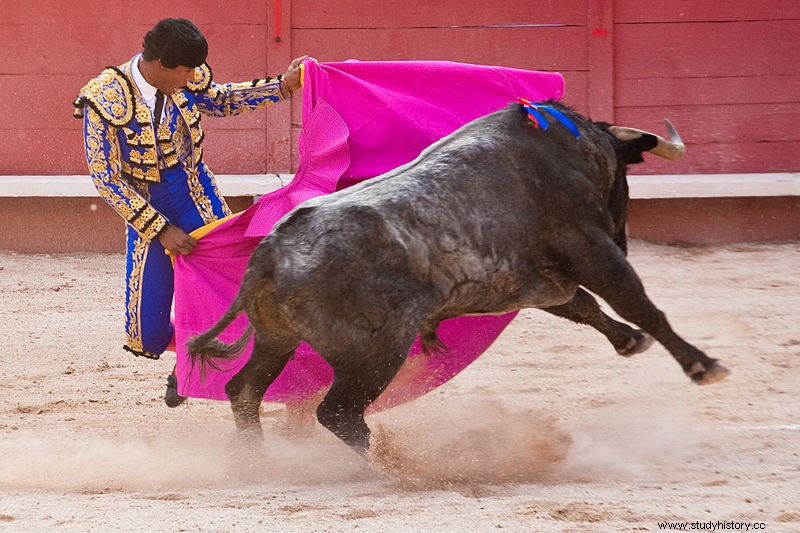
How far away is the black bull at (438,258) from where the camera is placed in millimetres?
2787

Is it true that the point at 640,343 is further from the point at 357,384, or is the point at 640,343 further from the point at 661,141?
the point at 357,384

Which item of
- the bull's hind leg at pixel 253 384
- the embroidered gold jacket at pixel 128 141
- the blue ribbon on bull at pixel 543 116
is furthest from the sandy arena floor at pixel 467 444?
the blue ribbon on bull at pixel 543 116

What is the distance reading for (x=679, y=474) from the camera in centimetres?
293

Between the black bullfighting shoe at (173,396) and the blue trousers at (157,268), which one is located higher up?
the blue trousers at (157,268)

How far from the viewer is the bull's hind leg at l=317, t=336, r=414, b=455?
2812 mm

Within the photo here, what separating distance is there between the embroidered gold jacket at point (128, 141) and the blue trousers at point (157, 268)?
2.0 inches

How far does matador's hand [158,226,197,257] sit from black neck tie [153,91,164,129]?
0.33 meters

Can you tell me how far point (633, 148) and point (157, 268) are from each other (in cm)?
153

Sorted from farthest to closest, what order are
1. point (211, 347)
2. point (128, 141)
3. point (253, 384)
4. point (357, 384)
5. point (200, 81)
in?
point (200, 81) → point (128, 141) → point (253, 384) → point (211, 347) → point (357, 384)

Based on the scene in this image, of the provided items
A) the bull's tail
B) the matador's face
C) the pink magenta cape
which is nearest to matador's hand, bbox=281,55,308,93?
the pink magenta cape

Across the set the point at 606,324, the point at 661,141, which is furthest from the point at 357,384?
the point at 661,141

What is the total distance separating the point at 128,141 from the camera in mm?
3260

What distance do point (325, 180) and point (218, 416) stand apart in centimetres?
99

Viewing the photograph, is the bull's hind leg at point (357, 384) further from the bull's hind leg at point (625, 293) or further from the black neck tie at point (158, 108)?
the black neck tie at point (158, 108)
